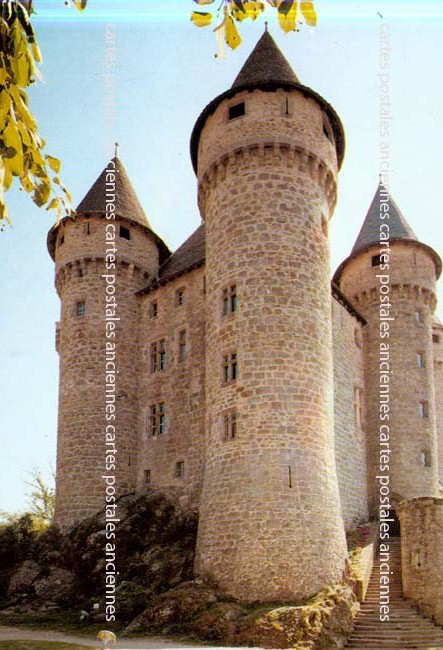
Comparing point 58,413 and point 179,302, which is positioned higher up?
point 179,302

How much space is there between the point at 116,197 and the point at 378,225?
39.7ft

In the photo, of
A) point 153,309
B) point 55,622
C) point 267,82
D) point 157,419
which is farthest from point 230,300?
point 55,622

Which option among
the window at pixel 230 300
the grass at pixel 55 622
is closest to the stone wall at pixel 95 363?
the grass at pixel 55 622

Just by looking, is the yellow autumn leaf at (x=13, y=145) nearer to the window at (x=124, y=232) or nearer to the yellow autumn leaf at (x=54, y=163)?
the yellow autumn leaf at (x=54, y=163)

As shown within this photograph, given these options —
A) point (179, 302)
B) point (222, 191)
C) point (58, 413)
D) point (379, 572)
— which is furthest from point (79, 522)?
point (222, 191)

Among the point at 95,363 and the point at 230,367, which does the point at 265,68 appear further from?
the point at 95,363

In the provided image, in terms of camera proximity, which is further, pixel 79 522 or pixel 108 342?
pixel 108 342

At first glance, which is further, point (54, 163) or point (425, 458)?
point (425, 458)

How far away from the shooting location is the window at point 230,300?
23922 millimetres

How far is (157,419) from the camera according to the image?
29.5m

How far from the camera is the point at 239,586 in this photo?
824 inches

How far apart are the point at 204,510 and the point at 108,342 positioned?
9.72 metres

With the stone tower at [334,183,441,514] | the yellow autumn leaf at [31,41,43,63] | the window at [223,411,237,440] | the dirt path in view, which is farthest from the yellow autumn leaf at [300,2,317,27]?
the stone tower at [334,183,441,514]

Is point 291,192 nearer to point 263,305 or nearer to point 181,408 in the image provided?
point 263,305
